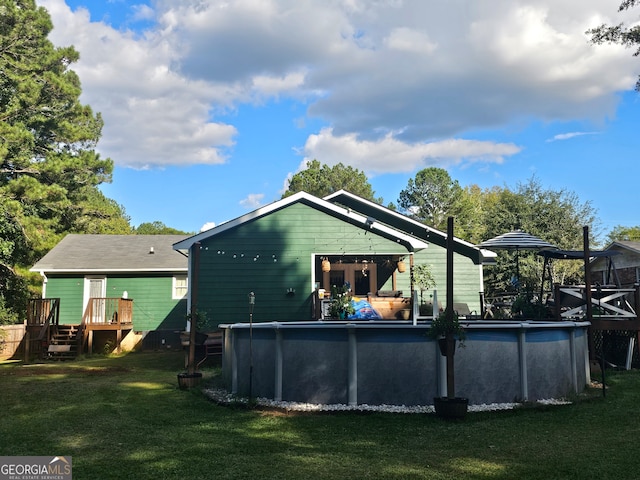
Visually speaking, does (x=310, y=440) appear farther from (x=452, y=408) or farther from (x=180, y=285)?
(x=180, y=285)

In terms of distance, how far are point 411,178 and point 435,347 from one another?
45.1 meters

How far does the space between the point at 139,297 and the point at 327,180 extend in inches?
1496

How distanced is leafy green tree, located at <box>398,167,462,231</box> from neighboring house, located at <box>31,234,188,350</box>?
3258 centimetres

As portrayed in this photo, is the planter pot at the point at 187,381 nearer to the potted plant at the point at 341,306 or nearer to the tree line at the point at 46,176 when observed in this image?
the potted plant at the point at 341,306

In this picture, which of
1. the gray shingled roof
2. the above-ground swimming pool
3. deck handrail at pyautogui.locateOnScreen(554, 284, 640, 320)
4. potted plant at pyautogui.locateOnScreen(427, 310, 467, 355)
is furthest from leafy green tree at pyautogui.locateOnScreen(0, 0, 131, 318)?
deck handrail at pyautogui.locateOnScreen(554, 284, 640, 320)

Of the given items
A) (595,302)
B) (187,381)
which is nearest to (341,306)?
(187,381)

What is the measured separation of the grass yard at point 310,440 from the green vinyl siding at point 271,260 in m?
6.08

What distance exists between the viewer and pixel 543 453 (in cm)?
562

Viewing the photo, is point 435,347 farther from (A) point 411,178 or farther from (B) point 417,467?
(A) point 411,178

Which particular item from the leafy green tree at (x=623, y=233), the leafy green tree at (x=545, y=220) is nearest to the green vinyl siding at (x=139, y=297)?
the leafy green tree at (x=545, y=220)

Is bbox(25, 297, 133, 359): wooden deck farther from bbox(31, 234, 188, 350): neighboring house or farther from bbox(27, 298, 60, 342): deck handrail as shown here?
bbox(31, 234, 188, 350): neighboring house

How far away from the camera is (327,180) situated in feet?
188

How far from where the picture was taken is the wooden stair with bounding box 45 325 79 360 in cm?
1709

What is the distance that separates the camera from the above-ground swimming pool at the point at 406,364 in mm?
8133
